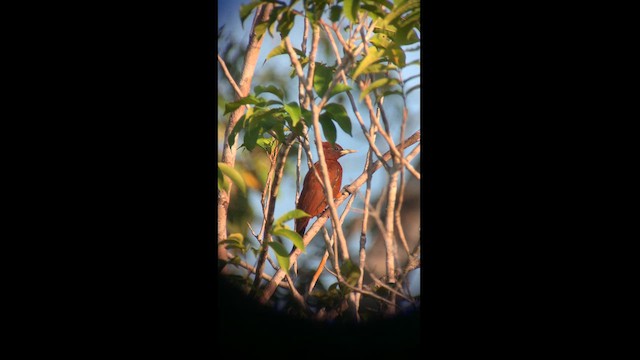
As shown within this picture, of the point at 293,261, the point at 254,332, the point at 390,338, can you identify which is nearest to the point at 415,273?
the point at 390,338

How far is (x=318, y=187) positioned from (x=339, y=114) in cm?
27

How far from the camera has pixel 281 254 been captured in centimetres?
238

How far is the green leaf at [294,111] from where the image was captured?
231 cm

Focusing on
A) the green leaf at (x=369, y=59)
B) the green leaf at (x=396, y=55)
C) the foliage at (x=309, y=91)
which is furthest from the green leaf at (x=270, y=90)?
the green leaf at (x=396, y=55)

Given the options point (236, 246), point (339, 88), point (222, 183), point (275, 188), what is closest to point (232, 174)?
point (222, 183)

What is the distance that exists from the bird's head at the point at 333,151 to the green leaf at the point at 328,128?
2 centimetres

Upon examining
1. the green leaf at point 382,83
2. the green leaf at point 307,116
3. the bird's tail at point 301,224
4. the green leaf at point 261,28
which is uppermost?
the green leaf at point 261,28

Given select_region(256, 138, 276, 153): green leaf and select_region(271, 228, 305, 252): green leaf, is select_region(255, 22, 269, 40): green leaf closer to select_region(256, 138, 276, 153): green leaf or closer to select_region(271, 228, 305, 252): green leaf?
select_region(256, 138, 276, 153): green leaf

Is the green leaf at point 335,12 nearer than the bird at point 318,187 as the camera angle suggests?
Yes

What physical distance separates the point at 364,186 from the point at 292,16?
0.65m

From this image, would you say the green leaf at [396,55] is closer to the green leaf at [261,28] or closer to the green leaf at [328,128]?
the green leaf at [328,128]

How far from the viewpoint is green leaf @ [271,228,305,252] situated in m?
2.38

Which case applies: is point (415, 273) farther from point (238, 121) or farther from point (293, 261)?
point (238, 121)

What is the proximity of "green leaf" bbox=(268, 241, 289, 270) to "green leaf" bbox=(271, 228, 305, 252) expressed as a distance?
40 millimetres
